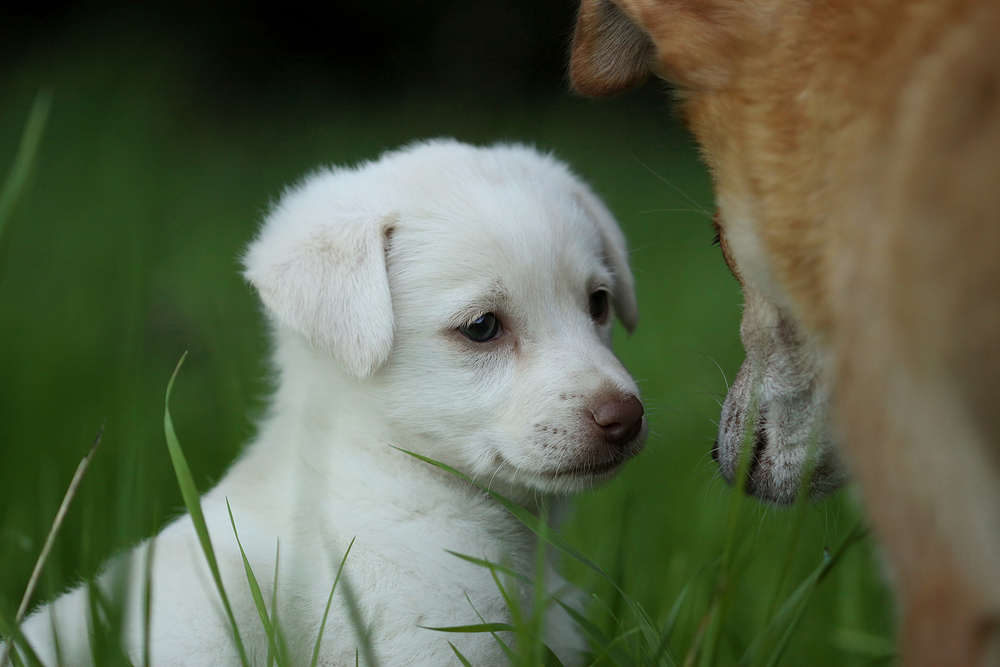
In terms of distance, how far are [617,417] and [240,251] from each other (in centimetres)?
205

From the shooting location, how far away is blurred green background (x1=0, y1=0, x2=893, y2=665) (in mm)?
2373

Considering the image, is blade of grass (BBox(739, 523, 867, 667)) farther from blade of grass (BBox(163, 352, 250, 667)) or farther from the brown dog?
blade of grass (BBox(163, 352, 250, 667))

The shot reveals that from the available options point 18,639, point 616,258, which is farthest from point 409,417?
point 18,639

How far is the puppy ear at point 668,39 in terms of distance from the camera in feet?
4.82

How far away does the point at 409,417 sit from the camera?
6.36 feet

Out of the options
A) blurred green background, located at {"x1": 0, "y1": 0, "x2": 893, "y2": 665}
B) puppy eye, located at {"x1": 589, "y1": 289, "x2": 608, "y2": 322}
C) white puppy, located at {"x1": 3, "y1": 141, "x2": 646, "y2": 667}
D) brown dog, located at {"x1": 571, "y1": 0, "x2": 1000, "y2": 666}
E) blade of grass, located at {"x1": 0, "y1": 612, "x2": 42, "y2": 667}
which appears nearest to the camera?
brown dog, located at {"x1": 571, "y1": 0, "x2": 1000, "y2": 666}

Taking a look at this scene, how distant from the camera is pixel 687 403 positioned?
421 cm

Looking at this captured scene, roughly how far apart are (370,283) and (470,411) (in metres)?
0.35

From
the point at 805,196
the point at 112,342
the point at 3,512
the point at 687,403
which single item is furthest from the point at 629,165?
the point at 805,196

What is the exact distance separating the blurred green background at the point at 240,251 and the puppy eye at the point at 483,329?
47cm

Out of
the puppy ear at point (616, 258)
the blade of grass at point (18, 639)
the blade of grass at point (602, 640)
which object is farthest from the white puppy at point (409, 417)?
the blade of grass at point (18, 639)

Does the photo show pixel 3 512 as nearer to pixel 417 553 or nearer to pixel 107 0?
pixel 417 553

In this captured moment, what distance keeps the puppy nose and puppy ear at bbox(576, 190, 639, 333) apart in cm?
45

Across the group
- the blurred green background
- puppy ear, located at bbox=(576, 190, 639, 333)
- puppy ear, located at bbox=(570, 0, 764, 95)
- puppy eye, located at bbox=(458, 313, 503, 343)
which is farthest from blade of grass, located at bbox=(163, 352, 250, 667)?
puppy ear, located at bbox=(576, 190, 639, 333)
